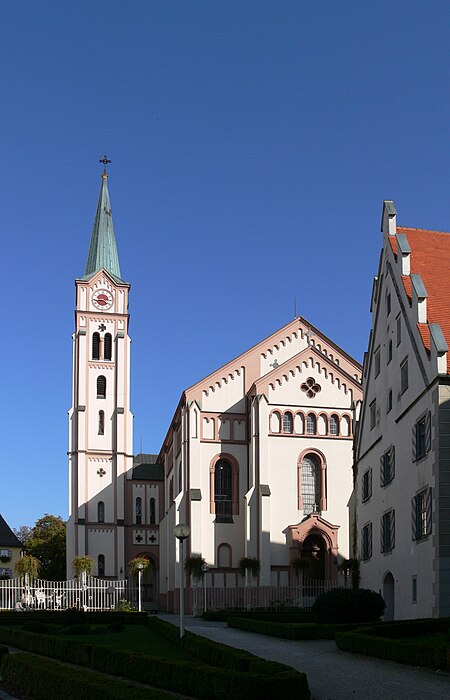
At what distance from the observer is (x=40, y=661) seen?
17.1m

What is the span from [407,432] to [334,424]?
31.0m

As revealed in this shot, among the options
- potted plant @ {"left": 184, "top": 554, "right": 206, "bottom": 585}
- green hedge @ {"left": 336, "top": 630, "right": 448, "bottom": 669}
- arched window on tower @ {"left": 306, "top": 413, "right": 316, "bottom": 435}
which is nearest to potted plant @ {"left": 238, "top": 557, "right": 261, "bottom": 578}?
potted plant @ {"left": 184, "top": 554, "right": 206, "bottom": 585}

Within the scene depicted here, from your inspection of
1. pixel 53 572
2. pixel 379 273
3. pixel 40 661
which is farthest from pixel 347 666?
pixel 53 572

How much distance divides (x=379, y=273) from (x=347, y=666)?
→ 891 inches

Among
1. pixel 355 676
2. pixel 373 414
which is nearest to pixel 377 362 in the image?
pixel 373 414

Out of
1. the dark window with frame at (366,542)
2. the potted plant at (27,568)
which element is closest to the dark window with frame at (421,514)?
the dark window with frame at (366,542)

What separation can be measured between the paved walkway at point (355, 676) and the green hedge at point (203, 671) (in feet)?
4.44

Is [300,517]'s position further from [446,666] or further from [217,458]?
[446,666]

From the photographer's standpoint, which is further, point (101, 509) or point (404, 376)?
point (101, 509)

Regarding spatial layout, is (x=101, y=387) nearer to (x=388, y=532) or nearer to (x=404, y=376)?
(x=388, y=532)

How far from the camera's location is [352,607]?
2962 cm

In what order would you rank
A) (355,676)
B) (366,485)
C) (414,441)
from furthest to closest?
1. (366,485)
2. (414,441)
3. (355,676)

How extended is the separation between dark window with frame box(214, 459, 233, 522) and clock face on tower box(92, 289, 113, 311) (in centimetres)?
2440

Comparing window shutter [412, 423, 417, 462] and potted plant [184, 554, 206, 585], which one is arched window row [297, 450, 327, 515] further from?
window shutter [412, 423, 417, 462]
